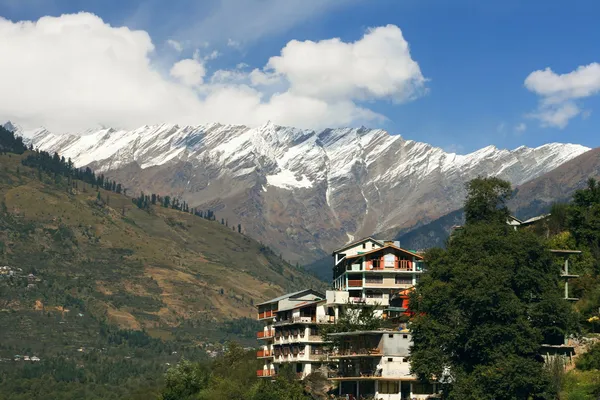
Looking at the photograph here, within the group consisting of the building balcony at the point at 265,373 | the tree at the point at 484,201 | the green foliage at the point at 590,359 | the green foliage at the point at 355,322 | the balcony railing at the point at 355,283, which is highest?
the tree at the point at 484,201

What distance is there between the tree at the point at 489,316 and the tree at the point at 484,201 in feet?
25.3

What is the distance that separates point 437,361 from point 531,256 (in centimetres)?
1552

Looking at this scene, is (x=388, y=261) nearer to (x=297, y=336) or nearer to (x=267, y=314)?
(x=297, y=336)

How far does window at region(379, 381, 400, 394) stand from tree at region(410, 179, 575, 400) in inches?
402

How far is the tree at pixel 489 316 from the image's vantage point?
9862 centimetres

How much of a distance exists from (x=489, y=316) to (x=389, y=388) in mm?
21237

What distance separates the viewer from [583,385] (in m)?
102

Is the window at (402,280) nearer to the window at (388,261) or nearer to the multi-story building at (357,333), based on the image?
the multi-story building at (357,333)

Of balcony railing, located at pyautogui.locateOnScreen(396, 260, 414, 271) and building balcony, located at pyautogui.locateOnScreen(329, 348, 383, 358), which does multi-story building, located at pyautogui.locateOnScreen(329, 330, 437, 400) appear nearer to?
building balcony, located at pyautogui.locateOnScreen(329, 348, 383, 358)

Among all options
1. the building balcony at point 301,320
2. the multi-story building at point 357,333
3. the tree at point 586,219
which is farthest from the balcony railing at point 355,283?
the tree at point 586,219

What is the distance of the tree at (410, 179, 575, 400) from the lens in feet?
324

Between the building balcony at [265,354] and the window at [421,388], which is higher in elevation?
the building balcony at [265,354]

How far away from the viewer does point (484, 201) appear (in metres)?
122

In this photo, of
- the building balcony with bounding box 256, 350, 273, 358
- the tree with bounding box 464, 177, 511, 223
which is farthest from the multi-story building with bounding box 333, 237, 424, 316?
the tree with bounding box 464, 177, 511, 223
